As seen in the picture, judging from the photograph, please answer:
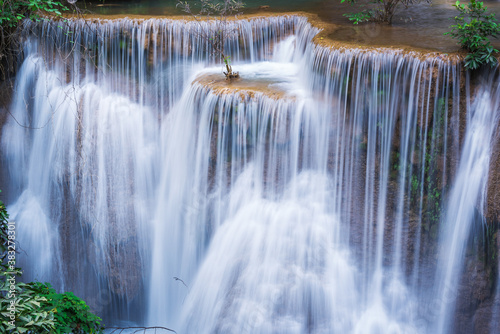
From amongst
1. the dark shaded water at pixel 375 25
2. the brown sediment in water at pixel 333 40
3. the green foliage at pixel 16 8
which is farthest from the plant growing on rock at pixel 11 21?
the dark shaded water at pixel 375 25

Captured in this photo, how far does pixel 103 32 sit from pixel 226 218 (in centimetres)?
428

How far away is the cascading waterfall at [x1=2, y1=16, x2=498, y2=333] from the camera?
6.17 metres

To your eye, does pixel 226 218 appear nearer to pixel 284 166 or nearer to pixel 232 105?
pixel 284 166

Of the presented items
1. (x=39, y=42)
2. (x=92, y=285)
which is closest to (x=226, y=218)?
(x=92, y=285)

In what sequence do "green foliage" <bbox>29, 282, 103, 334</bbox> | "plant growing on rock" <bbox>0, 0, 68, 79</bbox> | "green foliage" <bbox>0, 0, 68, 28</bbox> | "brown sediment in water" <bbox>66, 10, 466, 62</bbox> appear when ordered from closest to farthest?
1. "green foliage" <bbox>29, 282, 103, 334</bbox>
2. "brown sediment in water" <bbox>66, 10, 466, 62</bbox>
3. "green foliage" <bbox>0, 0, 68, 28</bbox>
4. "plant growing on rock" <bbox>0, 0, 68, 79</bbox>

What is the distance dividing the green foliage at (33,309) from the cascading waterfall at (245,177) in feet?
7.88

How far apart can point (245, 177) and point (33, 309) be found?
12.3ft

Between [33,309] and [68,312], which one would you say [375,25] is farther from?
[33,309]

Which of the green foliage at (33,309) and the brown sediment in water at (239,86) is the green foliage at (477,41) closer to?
the brown sediment in water at (239,86)

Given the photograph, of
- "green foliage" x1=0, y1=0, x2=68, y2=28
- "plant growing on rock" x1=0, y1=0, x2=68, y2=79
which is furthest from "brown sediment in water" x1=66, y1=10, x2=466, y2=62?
"plant growing on rock" x1=0, y1=0, x2=68, y2=79

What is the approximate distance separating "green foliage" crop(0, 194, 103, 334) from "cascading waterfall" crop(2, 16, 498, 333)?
2403 millimetres

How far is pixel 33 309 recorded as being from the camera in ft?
12.9

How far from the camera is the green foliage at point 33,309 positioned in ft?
12.1

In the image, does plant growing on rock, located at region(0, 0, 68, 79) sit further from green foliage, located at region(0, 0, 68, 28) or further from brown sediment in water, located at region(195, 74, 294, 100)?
brown sediment in water, located at region(195, 74, 294, 100)
